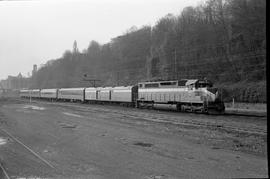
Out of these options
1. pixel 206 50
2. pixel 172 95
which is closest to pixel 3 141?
pixel 172 95

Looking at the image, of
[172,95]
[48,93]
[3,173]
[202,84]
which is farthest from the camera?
[48,93]

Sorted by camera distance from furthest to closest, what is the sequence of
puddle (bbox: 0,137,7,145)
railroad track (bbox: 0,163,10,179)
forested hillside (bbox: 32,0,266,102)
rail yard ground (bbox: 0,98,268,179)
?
1. forested hillside (bbox: 32,0,266,102)
2. puddle (bbox: 0,137,7,145)
3. rail yard ground (bbox: 0,98,268,179)
4. railroad track (bbox: 0,163,10,179)

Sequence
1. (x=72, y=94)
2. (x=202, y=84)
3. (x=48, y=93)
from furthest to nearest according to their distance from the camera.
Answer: (x=48, y=93) → (x=72, y=94) → (x=202, y=84)

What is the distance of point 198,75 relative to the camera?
56.1m

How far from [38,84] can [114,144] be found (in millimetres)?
152789

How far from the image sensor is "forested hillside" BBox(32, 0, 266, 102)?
1708 inches

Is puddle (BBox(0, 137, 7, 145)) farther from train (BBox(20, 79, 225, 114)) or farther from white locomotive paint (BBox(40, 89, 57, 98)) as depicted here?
white locomotive paint (BBox(40, 89, 57, 98))

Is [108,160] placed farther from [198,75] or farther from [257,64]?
Result: [198,75]

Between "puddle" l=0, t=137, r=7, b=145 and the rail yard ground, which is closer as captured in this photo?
the rail yard ground

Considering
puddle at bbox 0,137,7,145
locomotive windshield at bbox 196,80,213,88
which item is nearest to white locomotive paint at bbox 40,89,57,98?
locomotive windshield at bbox 196,80,213,88

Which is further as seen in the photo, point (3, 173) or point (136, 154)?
point (136, 154)

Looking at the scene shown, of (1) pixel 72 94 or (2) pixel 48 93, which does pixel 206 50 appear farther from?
(2) pixel 48 93

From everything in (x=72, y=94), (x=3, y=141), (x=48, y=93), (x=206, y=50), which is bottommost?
(x=3, y=141)

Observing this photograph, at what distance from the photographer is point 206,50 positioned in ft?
185
